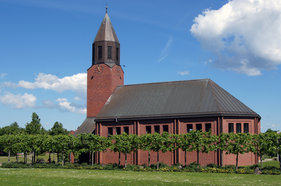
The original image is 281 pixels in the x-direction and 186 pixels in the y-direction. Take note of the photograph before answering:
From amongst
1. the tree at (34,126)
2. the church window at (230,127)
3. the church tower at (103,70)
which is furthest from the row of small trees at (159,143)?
the tree at (34,126)

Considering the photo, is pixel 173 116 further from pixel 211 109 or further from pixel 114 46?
pixel 114 46

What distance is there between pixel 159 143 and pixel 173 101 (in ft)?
28.0

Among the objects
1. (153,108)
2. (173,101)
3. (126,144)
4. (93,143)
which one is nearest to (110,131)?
(93,143)

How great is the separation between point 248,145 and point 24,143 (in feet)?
101

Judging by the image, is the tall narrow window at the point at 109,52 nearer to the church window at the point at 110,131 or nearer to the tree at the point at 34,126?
the church window at the point at 110,131

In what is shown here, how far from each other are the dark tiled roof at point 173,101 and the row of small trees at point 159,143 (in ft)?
15.3

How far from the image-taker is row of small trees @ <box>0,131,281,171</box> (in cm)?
3594

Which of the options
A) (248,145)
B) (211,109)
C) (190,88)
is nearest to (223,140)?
(248,145)

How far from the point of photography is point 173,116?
44031 millimetres

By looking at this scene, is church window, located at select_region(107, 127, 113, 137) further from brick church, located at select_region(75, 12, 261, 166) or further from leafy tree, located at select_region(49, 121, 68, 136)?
leafy tree, located at select_region(49, 121, 68, 136)

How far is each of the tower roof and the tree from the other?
25.5m

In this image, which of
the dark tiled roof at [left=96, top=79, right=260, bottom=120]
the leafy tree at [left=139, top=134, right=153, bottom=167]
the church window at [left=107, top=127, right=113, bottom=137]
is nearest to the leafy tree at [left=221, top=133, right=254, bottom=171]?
the dark tiled roof at [left=96, top=79, right=260, bottom=120]

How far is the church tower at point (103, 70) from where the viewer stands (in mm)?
53656

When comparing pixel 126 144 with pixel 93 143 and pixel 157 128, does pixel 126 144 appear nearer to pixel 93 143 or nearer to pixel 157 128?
pixel 93 143
